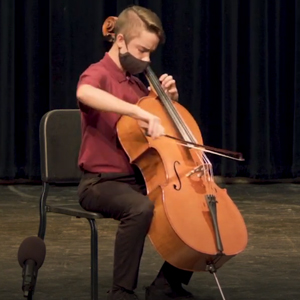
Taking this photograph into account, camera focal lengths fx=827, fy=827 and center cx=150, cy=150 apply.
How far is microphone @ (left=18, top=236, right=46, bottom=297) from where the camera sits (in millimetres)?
2447

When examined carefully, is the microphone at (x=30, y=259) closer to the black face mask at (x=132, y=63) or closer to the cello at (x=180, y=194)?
the cello at (x=180, y=194)

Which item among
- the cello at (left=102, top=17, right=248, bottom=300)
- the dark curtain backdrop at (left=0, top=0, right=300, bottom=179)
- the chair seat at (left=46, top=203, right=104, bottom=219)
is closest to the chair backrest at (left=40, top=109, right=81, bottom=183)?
the chair seat at (left=46, top=203, right=104, bottom=219)

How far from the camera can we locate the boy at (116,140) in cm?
245

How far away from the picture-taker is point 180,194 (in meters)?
2.38

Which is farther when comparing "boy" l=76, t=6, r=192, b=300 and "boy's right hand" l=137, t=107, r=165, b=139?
"boy" l=76, t=6, r=192, b=300

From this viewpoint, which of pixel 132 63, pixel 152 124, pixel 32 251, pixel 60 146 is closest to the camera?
pixel 152 124

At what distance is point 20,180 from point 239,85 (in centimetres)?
164

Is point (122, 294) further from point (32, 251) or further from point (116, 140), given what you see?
point (116, 140)

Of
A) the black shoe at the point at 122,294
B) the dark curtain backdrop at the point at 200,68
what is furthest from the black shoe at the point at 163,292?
the dark curtain backdrop at the point at 200,68

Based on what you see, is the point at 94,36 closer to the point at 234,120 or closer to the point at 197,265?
the point at 234,120

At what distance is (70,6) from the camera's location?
18.3 ft

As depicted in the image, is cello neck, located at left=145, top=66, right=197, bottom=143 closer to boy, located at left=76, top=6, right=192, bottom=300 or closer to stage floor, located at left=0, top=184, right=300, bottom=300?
boy, located at left=76, top=6, right=192, bottom=300

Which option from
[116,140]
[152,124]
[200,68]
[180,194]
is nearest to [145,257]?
[116,140]

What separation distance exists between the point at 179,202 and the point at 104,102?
367 mm
